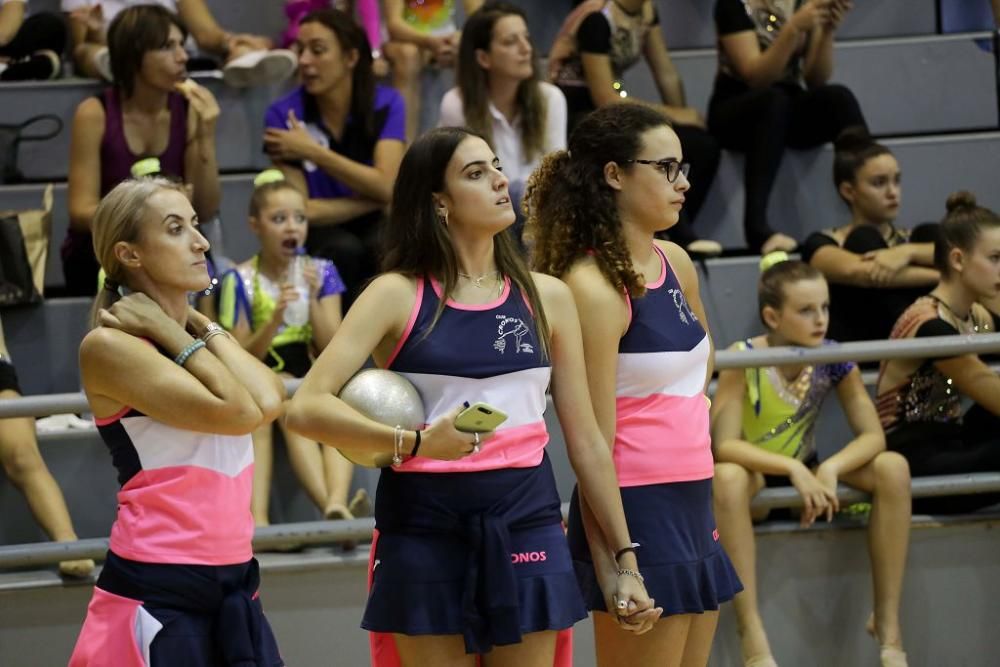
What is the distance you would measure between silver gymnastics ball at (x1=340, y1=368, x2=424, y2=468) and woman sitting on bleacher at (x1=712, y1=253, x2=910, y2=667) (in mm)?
1820

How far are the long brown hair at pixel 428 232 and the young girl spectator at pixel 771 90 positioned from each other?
316 cm

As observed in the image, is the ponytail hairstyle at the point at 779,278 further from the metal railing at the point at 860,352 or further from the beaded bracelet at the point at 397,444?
the beaded bracelet at the point at 397,444

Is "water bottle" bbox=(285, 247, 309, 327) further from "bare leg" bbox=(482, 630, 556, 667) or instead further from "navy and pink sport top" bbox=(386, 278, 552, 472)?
"bare leg" bbox=(482, 630, 556, 667)

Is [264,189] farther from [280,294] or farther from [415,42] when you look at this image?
[415,42]

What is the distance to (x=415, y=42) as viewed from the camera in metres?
6.45

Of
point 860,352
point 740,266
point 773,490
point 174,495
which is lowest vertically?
point 773,490

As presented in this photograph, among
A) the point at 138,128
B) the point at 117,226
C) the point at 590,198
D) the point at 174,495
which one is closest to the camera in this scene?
the point at 174,495

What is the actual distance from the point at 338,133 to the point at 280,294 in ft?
4.04

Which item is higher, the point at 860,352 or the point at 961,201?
the point at 961,201

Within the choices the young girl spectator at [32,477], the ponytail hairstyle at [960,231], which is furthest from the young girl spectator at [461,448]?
the ponytail hairstyle at [960,231]

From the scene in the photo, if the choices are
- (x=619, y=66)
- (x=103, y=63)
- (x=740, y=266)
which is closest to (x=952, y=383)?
(x=740, y=266)

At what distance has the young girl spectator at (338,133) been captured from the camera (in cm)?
566

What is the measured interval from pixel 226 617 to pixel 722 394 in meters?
2.13

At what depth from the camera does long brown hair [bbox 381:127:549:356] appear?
114 inches
